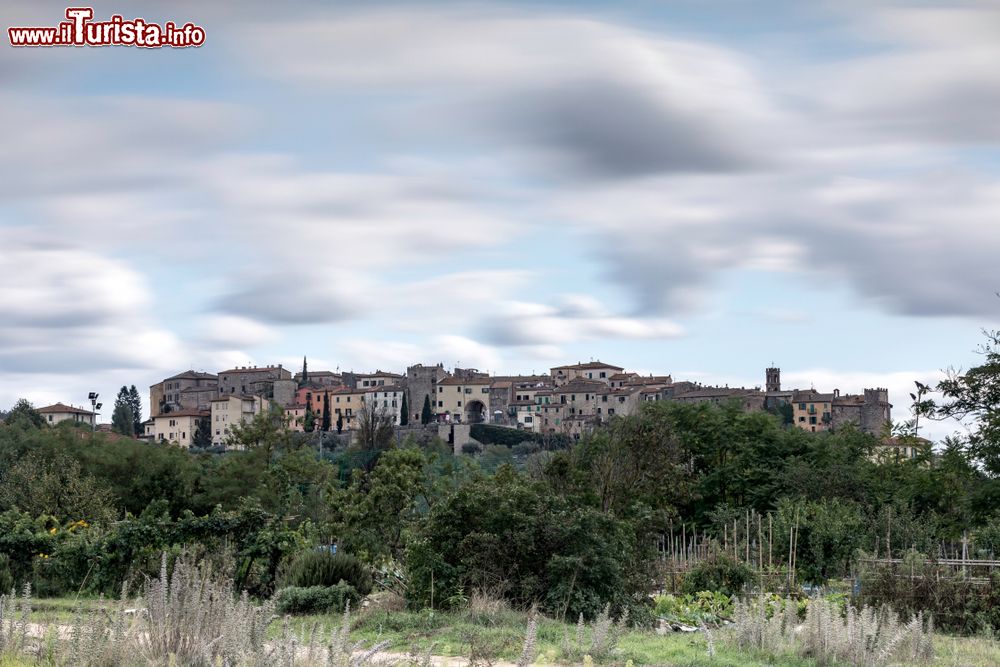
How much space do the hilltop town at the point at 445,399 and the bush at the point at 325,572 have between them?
109577 mm

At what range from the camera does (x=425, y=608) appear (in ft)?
46.9

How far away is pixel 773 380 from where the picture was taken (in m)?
144

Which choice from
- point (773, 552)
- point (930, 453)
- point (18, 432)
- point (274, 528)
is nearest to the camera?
point (274, 528)

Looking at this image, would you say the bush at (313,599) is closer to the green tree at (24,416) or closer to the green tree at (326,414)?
the green tree at (24,416)

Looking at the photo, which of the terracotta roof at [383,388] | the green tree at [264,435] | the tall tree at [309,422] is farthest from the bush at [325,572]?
the terracotta roof at [383,388]

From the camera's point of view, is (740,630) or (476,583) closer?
(740,630)

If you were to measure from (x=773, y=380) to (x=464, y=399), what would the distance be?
3809 cm

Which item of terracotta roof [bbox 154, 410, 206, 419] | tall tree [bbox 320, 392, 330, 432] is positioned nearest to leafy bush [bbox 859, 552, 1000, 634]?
tall tree [bbox 320, 392, 330, 432]

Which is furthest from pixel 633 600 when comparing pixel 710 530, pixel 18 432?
pixel 18 432

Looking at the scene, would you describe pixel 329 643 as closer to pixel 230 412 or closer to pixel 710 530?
pixel 710 530

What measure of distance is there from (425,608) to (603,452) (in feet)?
56.8

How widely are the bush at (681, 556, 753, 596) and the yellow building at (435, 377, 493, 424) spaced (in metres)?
126

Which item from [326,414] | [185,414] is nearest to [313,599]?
[326,414]

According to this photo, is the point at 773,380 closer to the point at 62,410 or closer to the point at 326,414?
the point at 326,414
